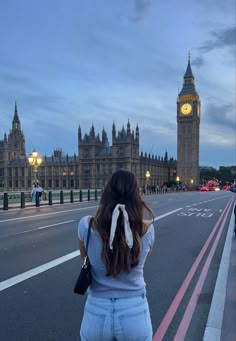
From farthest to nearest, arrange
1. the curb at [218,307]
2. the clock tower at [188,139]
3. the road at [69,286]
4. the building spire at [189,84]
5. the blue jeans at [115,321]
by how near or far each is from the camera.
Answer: the building spire at [189,84]
the clock tower at [188,139]
the road at [69,286]
the curb at [218,307]
the blue jeans at [115,321]

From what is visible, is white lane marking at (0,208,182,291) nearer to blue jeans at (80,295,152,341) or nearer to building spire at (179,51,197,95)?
blue jeans at (80,295,152,341)

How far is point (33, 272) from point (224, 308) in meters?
3.67

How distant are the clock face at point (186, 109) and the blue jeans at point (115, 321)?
140 metres

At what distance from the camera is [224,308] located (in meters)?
4.89

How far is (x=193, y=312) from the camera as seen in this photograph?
484cm

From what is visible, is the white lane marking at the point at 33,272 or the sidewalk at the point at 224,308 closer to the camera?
the sidewalk at the point at 224,308

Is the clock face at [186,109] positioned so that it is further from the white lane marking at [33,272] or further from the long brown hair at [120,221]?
the long brown hair at [120,221]

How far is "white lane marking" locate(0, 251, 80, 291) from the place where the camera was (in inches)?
233

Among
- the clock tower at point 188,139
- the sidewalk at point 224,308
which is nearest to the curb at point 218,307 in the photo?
the sidewalk at point 224,308

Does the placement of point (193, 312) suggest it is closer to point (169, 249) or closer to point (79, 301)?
point (79, 301)

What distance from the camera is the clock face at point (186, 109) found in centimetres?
13780

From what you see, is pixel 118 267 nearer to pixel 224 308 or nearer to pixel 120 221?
pixel 120 221

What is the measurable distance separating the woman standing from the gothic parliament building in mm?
96336

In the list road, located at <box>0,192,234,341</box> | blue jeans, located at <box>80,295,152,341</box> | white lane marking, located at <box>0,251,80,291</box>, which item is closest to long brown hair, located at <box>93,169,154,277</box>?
blue jeans, located at <box>80,295,152,341</box>
